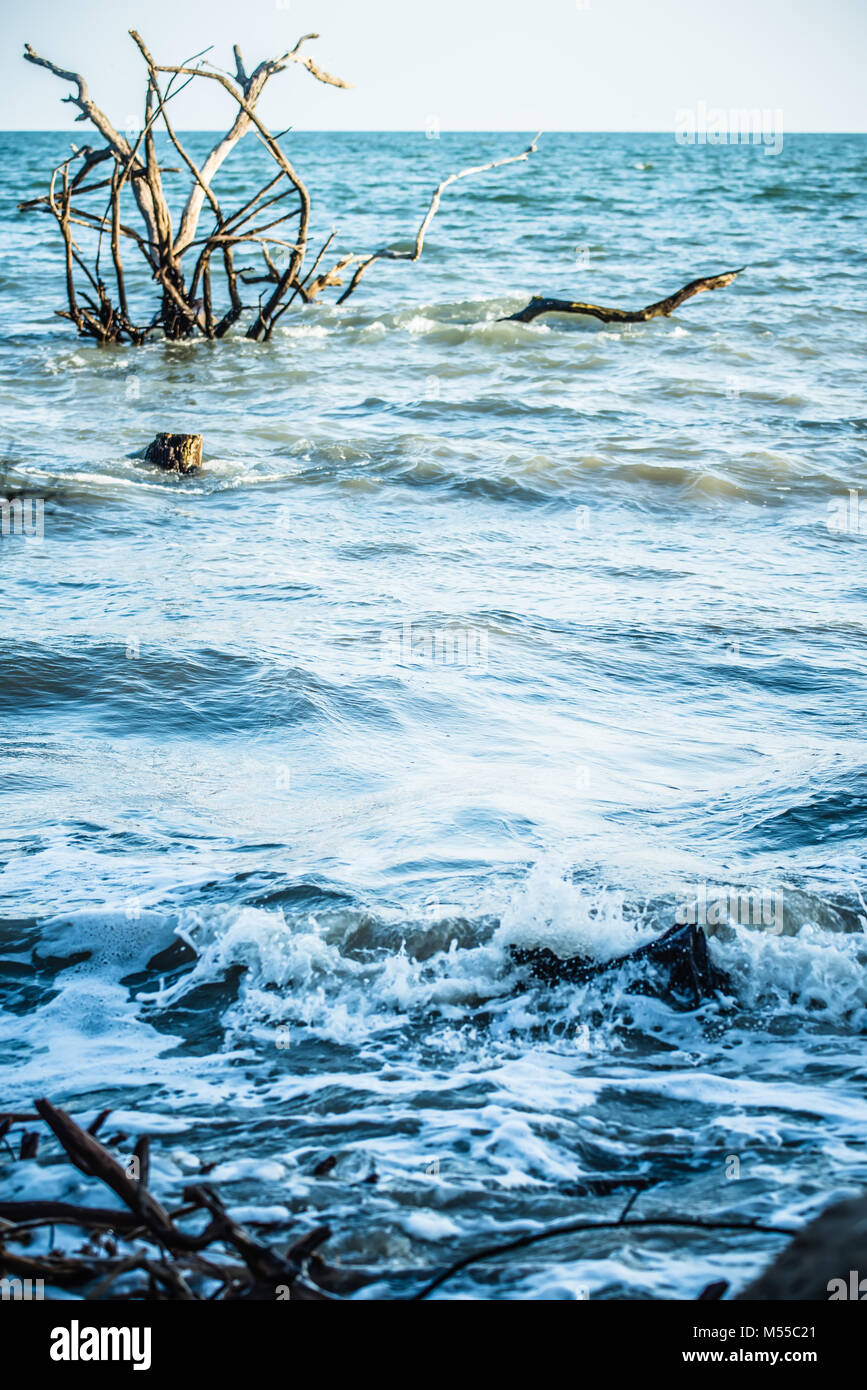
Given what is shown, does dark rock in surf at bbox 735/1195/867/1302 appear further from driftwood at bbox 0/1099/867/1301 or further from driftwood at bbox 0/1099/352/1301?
driftwood at bbox 0/1099/352/1301

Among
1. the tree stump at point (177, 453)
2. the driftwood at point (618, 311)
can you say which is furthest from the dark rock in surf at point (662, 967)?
the driftwood at point (618, 311)

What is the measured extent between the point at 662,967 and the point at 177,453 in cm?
722

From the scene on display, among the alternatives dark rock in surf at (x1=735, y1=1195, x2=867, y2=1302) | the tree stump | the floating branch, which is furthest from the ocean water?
dark rock in surf at (x1=735, y1=1195, x2=867, y2=1302)

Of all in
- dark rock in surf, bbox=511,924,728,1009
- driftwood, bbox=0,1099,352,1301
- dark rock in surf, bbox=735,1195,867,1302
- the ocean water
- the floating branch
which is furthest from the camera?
dark rock in surf, bbox=511,924,728,1009

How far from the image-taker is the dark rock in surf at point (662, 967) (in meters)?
3.21

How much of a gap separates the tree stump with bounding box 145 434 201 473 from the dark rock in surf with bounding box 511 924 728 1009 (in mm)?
6938

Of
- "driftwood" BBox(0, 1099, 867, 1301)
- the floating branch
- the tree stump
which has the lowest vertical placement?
the floating branch

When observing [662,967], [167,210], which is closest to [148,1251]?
[662,967]

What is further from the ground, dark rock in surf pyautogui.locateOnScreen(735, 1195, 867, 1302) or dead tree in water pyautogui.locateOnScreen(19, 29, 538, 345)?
dead tree in water pyautogui.locateOnScreen(19, 29, 538, 345)

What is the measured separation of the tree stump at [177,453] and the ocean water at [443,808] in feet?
0.86

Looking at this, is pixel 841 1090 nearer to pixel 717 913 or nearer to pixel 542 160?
pixel 717 913

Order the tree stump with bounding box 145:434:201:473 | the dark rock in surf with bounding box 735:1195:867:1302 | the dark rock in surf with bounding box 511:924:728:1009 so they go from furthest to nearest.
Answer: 1. the tree stump with bounding box 145:434:201:473
2. the dark rock in surf with bounding box 511:924:728:1009
3. the dark rock in surf with bounding box 735:1195:867:1302

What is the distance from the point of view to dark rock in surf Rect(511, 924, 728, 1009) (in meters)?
3.21

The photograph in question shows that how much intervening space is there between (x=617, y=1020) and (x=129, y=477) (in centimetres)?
728
